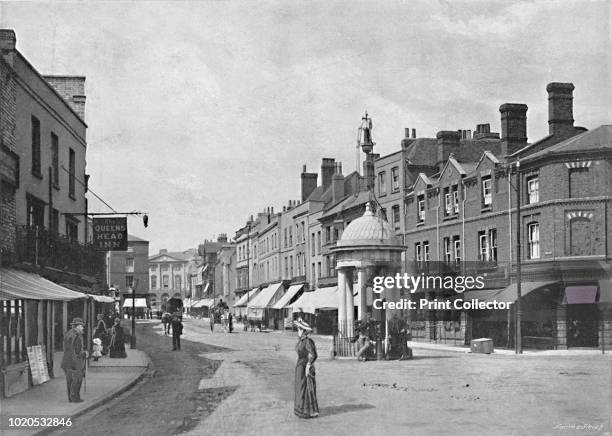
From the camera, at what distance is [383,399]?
17094 millimetres

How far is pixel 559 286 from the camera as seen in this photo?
3553 centimetres

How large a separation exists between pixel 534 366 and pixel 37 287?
1580cm

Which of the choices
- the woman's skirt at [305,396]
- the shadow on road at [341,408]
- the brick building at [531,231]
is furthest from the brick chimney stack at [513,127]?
the woman's skirt at [305,396]

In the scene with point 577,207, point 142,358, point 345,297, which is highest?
point 577,207

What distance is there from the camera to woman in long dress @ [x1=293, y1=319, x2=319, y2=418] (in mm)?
14477

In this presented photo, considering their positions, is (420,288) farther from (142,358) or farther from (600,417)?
(600,417)

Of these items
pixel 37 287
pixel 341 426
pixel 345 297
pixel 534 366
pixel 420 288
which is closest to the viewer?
pixel 341 426

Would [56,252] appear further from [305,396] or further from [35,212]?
[305,396]

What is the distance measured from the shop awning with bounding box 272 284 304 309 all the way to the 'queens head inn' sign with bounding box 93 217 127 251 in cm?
3791

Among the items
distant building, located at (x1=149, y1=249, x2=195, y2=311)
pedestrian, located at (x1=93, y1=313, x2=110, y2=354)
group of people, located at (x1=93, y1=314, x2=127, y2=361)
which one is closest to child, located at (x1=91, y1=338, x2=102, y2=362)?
group of people, located at (x1=93, y1=314, x2=127, y2=361)

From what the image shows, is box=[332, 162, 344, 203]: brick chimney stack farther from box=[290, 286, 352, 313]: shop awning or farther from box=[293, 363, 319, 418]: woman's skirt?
box=[293, 363, 319, 418]: woman's skirt

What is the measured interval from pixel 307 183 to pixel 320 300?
20635mm

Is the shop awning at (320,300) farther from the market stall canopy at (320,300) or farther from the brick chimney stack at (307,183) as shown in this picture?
the brick chimney stack at (307,183)

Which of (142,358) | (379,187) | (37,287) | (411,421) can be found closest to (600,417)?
(411,421)
